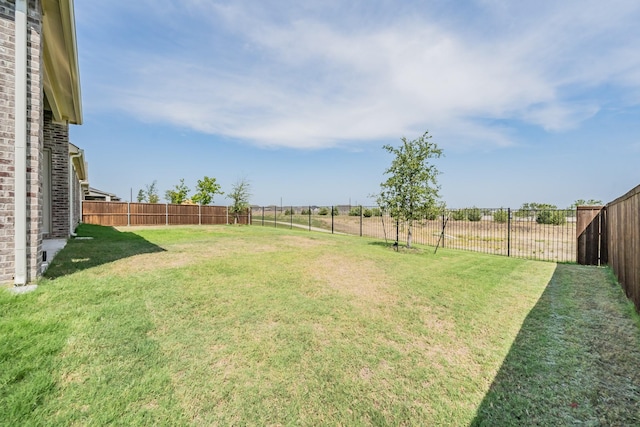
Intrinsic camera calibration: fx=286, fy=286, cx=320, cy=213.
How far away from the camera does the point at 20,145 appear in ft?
11.5

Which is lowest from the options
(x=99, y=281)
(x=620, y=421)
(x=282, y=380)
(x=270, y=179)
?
(x=620, y=421)

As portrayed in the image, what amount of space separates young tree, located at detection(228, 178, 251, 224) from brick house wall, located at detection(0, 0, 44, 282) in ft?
64.5

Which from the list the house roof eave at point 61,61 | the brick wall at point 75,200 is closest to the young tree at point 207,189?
the brick wall at point 75,200

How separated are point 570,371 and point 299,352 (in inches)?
105

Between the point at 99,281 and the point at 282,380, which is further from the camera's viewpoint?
the point at 99,281

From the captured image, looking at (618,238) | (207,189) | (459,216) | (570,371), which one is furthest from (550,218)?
(207,189)

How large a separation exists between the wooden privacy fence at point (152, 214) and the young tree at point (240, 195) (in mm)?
754

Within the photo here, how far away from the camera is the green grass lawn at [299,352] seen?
82.6 inches

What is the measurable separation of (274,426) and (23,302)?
3096 millimetres

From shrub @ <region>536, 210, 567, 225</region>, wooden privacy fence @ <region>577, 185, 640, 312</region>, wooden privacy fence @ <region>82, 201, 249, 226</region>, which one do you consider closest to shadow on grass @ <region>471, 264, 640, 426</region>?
wooden privacy fence @ <region>577, 185, 640, 312</region>

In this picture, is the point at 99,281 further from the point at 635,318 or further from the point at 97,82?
the point at 97,82

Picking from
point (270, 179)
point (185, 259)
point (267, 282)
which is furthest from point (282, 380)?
point (270, 179)

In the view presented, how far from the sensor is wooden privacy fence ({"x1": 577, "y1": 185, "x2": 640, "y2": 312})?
420 centimetres

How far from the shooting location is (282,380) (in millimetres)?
2432
